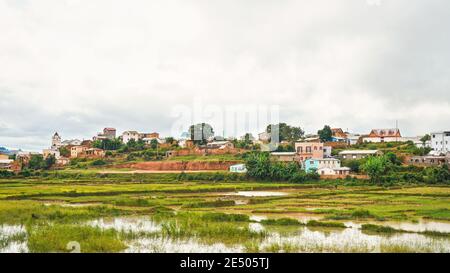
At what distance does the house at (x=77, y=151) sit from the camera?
70.0 meters

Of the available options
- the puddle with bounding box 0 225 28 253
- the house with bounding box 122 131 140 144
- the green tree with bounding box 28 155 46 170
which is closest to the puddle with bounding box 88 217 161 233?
the puddle with bounding box 0 225 28 253

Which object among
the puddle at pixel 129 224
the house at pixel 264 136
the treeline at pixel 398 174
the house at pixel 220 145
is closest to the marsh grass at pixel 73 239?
the puddle at pixel 129 224

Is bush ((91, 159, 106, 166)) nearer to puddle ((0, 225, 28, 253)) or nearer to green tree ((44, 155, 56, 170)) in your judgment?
green tree ((44, 155, 56, 170))

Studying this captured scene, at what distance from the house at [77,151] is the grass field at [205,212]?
124 ft

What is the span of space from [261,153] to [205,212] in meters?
32.4

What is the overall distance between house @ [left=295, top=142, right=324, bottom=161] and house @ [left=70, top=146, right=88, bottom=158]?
34.6 meters

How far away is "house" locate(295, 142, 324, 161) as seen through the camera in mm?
53281

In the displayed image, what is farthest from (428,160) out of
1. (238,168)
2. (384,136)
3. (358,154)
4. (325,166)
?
(238,168)

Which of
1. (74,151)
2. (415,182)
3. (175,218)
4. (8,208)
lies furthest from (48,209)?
(74,151)

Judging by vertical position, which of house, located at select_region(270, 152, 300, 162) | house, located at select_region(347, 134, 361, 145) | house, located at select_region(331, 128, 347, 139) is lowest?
house, located at select_region(270, 152, 300, 162)

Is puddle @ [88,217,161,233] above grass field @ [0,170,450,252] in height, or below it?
below

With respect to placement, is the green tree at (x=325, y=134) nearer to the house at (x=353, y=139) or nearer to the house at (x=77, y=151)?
the house at (x=353, y=139)

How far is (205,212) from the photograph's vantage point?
22.0m
